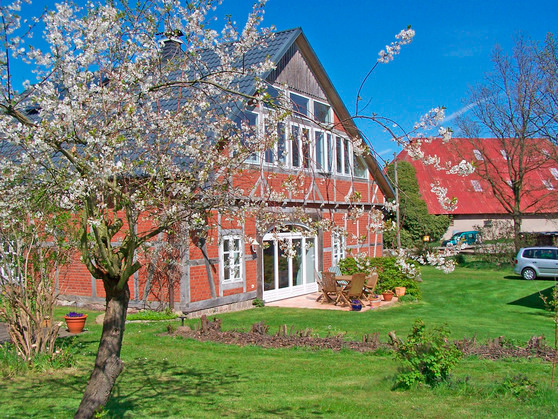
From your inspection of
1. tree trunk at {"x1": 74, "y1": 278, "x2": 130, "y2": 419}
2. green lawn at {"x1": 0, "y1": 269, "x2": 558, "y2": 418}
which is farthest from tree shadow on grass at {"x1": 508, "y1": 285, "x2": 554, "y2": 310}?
tree trunk at {"x1": 74, "y1": 278, "x2": 130, "y2": 419}

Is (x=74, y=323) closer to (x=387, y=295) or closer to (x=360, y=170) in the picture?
(x=387, y=295)

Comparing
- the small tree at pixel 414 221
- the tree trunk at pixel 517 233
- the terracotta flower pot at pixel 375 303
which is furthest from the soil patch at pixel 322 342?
the small tree at pixel 414 221

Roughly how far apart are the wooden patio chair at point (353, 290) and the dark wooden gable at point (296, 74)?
565 cm

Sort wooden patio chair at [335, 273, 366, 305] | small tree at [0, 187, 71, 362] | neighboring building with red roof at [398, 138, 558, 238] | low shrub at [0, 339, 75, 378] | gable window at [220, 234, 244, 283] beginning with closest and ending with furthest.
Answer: low shrub at [0, 339, 75, 378]
small tree at [0, 187, 71, 362]
gable window at [220, 234, 244, 283]
wooden patio chair at [335, 273, 366, 305]
neighboring building with red roof at [398, 138, 558, 238]

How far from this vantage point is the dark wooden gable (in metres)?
15.1

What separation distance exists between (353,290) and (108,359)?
10646 millimetres

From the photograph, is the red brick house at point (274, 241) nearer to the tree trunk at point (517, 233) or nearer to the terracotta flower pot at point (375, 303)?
the terracotta flower pot at point (375, 303)

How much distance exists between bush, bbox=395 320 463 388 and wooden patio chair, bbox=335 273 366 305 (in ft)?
25.6

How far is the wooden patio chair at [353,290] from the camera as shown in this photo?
47.9ft

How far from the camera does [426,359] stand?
21.1ft

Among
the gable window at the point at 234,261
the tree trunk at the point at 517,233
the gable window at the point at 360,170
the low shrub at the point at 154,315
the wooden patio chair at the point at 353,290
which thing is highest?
the gable window at the point at 360,170

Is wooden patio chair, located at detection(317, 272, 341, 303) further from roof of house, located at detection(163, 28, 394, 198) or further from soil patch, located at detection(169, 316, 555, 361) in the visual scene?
soil patch, located at detection(169, 316, 555, 361)

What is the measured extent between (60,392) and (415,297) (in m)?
12.1

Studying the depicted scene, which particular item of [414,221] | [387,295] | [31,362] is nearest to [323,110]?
[387,295]
